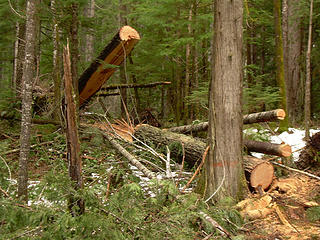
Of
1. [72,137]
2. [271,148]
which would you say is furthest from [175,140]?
[72,137]

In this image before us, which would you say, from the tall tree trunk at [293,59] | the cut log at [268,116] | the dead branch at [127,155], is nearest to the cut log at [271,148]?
the cut log at [268,116]

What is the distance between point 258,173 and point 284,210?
801mm

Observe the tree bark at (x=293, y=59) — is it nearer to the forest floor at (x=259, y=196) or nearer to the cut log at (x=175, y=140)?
the forest floor at (x=259, y=196)

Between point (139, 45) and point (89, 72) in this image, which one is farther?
point (139, 45)

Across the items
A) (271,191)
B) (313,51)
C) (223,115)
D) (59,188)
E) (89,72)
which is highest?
(313,51)

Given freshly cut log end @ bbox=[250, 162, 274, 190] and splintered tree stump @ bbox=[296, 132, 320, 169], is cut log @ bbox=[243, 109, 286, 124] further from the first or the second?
splintered tree stump @ bbox=[296, 132, 320, 169]

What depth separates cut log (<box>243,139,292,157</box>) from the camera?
5.68 m

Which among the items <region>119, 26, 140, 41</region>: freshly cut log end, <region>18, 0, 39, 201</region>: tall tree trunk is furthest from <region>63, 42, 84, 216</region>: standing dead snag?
<region>119, 26, 140, 41</region>: freshly cut log end

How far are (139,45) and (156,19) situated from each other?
3386 millimetres

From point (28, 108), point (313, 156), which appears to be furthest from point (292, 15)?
point (28, 108)

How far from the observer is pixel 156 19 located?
10.0 meters

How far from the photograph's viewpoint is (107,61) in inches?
273

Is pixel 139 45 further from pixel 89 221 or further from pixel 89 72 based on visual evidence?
pixel 89 221

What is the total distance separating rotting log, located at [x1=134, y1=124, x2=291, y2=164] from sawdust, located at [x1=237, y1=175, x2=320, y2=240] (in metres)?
0.65
